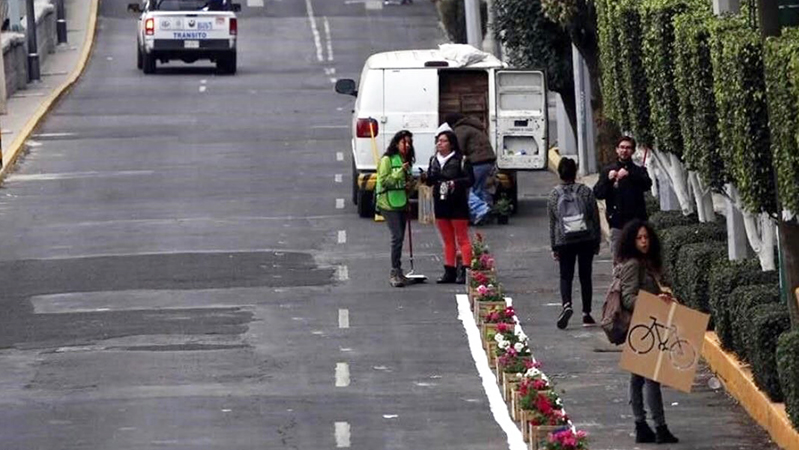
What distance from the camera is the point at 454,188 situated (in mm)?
24969

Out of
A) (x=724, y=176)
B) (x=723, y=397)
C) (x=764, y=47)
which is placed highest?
(x=764, y=47)

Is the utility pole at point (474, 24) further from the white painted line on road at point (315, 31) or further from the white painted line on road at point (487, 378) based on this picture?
the white painted line on road at point (487, 378)

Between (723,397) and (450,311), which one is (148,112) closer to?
(450,311)

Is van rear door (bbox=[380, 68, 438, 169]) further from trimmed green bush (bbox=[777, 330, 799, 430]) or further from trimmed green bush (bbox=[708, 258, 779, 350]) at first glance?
trimmed green bush (bbox=[777, 330, 799, 430])

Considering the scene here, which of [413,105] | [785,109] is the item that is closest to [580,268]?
[785,109]

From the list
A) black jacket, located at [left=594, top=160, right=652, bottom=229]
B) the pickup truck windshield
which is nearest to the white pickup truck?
the pickup truck windshield

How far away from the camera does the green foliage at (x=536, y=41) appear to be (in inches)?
1428

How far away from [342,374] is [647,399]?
13.4 feet

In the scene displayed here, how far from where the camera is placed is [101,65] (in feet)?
191

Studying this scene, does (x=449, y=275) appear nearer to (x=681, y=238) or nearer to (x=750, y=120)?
(x=681, y=238)

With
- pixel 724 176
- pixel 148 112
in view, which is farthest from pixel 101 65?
pixel 724 176

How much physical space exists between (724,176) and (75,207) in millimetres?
15741

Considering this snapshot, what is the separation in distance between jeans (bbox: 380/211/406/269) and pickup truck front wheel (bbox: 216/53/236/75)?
3086 centimetres

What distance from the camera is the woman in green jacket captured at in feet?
81.8
